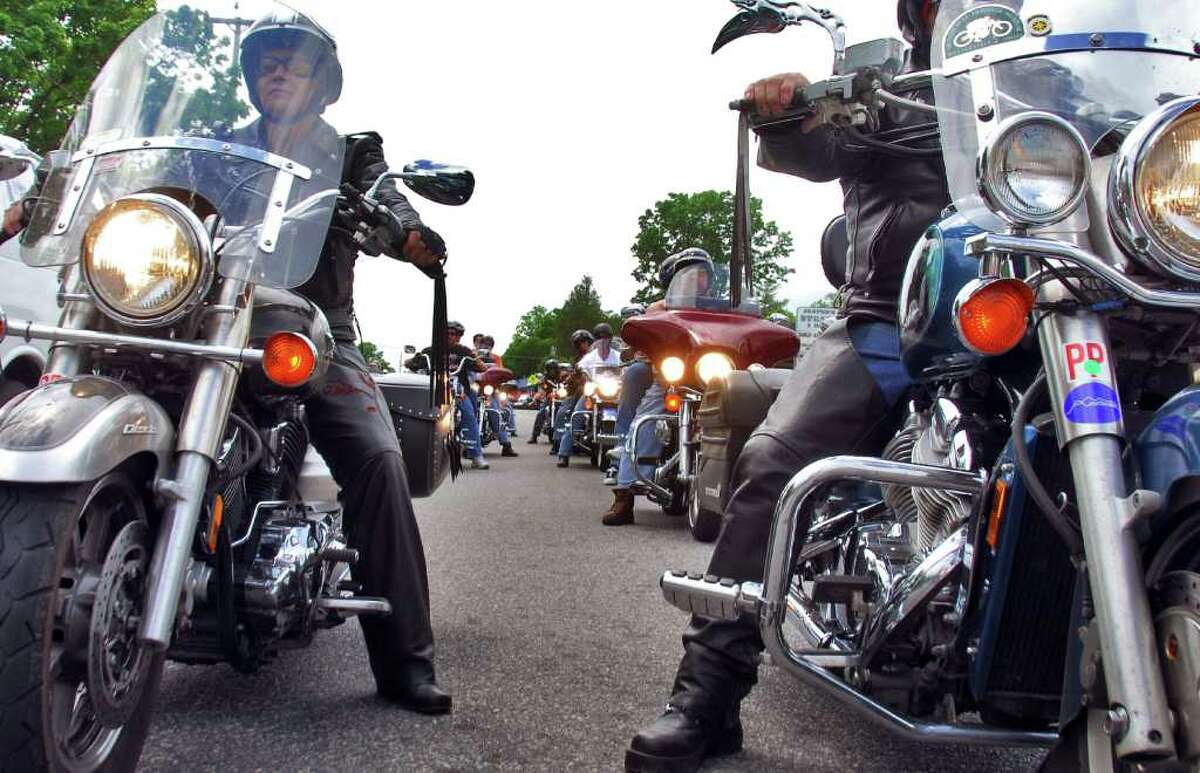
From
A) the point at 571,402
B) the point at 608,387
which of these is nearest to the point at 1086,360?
the point at 608,387

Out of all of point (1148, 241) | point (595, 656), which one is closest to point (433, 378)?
point (595, 656)

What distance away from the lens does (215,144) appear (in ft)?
8.16

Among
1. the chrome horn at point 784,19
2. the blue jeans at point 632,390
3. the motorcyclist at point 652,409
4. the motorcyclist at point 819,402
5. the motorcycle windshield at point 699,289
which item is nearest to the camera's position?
the chrome horn at point 784,19

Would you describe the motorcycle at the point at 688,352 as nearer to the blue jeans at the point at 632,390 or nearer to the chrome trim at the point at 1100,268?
the blue jeans at the point at 632,390

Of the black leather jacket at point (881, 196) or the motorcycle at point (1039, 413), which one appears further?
the black leather jacket at point (881, 196)

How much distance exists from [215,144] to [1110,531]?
2073mm

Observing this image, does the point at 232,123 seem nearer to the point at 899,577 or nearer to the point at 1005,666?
the point at 899,577

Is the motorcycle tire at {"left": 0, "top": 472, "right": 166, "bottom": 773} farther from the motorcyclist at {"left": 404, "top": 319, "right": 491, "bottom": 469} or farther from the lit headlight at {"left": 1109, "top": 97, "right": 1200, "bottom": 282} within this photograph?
the motorcyclist at {"left": 404, "top": 319, "right": 491, "bottom": 469}

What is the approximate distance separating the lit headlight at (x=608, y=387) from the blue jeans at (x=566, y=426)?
161 cm

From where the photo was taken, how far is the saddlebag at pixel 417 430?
3.63m

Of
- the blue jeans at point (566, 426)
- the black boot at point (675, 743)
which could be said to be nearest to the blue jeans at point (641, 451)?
the black boot at point (675, 743)

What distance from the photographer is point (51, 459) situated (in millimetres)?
1847

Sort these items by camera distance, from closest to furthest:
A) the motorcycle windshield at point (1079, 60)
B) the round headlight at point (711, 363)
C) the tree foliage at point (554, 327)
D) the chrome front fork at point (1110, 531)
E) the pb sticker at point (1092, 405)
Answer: the chrome front fork at point (1110, 531) → the pb sticker at point (1092, 405) → the motorcycle windshield at point (1079, 60) → the round headlight at point (711, 363) → the tree foliage at point (554, 327)

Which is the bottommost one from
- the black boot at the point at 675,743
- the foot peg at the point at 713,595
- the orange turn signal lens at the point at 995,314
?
the black boot at the point at 675,743
